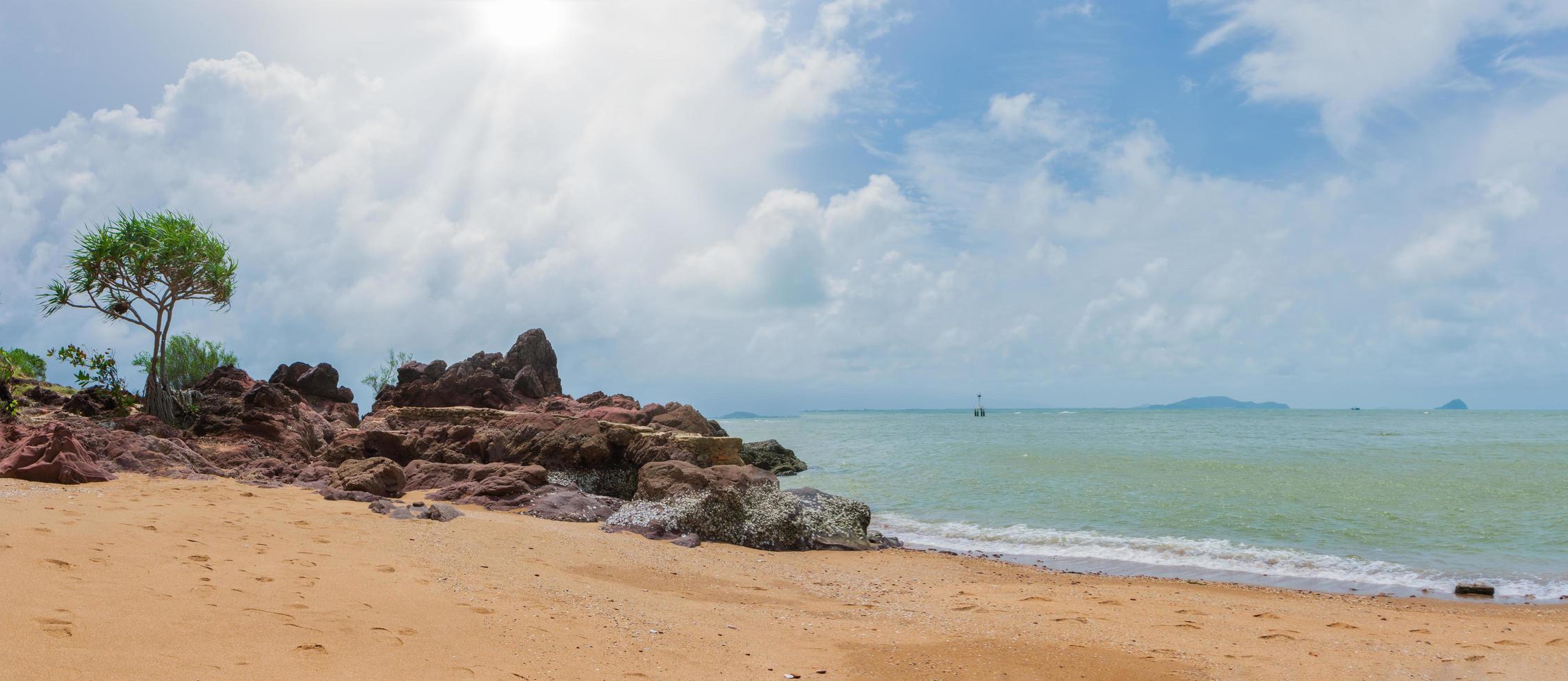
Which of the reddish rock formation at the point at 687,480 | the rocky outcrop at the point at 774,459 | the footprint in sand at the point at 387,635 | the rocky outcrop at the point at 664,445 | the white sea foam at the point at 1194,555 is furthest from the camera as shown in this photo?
the rocky outcrop at the point at 774,459

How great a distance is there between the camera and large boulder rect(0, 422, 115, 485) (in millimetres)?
10516

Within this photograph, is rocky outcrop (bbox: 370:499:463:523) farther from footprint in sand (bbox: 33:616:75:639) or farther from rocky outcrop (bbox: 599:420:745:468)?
rocky outcrop (bbox: 599:420:745:468)

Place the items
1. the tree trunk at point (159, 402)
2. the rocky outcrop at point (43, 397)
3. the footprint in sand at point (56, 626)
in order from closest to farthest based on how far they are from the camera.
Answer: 1. the footprint in sand at point (56, 626)
2. the tree trunk at point (159, 402)
3. the rocky outcrop at point (43, 397)

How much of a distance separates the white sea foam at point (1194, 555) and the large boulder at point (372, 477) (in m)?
9.30

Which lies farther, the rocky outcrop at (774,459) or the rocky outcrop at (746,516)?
the rocky outcrop at (774,459)

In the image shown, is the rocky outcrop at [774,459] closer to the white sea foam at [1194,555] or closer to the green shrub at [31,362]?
the white sea foam at [1194,555]

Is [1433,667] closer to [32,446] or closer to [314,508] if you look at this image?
[314,508]

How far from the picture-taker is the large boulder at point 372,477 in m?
13.1

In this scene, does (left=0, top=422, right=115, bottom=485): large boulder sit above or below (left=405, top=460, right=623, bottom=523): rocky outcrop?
above

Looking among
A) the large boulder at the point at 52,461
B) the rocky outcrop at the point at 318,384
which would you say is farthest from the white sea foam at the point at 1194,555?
the rocky outcrop at the point at 318,384

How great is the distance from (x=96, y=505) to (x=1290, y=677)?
11464 mm

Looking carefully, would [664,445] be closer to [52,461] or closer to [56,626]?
[52,461]

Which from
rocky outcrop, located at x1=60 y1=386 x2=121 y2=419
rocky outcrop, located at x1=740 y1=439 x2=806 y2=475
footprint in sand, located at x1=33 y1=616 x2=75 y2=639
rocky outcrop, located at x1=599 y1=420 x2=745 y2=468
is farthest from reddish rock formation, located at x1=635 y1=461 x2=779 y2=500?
rocky outcrop, located at x1=740 y1=439 x2=806 y2=475

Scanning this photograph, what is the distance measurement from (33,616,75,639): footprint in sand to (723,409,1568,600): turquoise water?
11999mm
